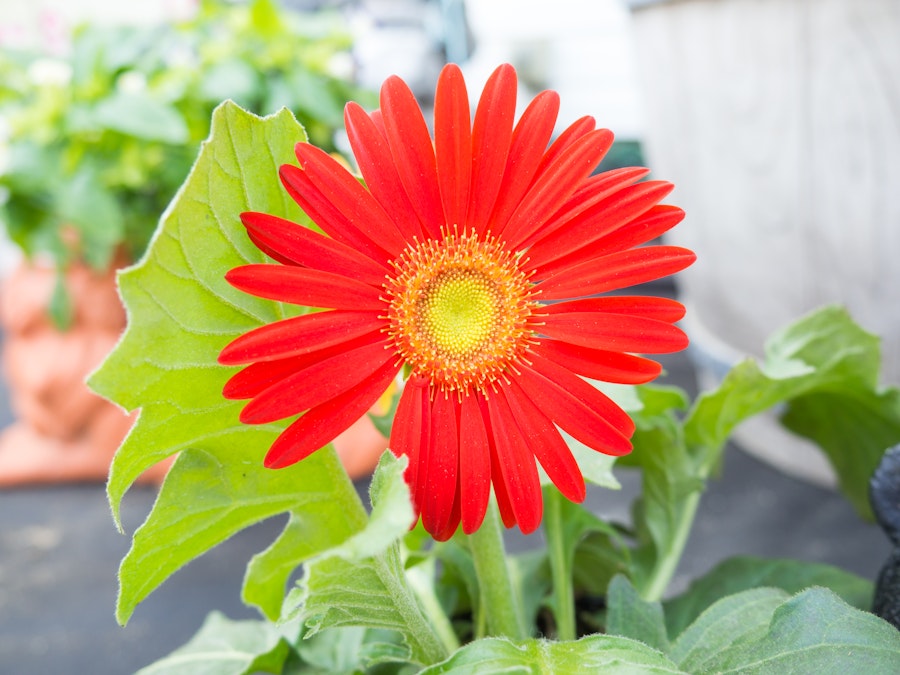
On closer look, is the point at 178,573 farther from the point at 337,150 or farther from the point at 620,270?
the point at 620,270

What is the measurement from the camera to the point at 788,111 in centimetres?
71

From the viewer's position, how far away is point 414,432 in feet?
0.90

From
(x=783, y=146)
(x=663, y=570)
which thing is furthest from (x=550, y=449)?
(x=783, y=146)

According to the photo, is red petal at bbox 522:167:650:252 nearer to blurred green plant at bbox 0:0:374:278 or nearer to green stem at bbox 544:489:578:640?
green stem at bbox 544:489:578:640

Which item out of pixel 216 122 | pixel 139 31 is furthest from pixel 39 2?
pixel 216 122

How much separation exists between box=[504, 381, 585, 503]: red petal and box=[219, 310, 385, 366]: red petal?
2.4 inches

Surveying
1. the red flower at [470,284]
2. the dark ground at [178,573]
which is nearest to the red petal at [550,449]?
the red flower at [470,284]

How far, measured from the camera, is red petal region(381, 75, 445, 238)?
10.5 inches

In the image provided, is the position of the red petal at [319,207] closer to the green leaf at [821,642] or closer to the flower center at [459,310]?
the flower center at [459,310]

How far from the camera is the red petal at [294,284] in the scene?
9.9 inches

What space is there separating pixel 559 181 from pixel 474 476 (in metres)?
0.10

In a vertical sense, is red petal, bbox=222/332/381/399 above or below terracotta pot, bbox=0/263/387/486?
above

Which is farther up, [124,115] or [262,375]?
[124,115]

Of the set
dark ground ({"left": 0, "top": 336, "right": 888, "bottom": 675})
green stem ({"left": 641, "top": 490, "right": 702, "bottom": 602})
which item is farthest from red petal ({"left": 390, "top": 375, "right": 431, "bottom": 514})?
dark ground ({"left": 0, "top": 336, "right": 888, "bottom": 675})
